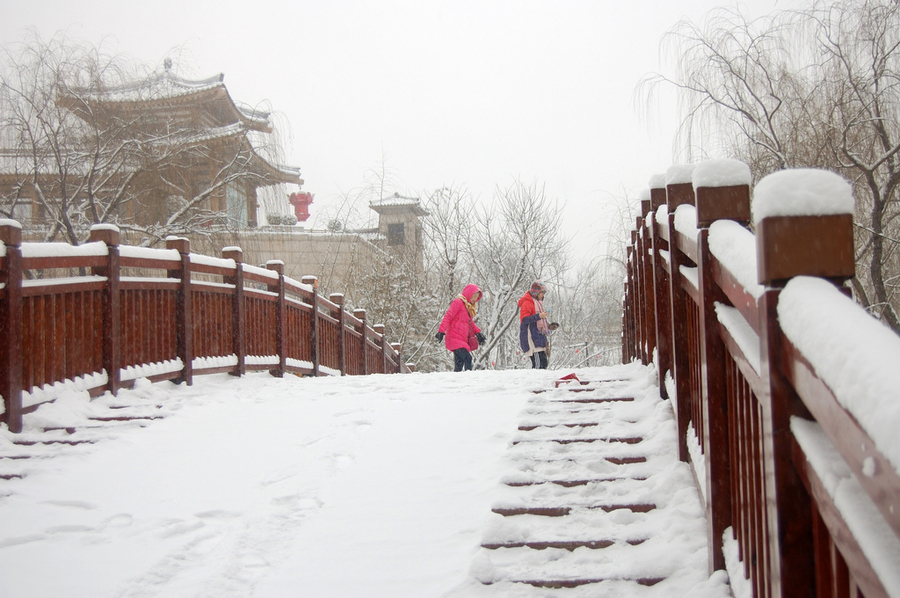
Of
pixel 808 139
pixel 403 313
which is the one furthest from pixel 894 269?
pixel 403 313

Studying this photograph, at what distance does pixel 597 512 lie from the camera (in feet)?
9.45

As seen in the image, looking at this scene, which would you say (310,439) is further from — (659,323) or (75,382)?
(659,323)

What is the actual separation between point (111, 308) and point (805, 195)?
211 inches

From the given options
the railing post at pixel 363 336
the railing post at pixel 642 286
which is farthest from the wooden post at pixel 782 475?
the railing post at pixel 363 336

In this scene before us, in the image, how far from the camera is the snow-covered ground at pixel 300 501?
2.57 metres

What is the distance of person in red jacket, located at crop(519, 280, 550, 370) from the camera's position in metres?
10.5

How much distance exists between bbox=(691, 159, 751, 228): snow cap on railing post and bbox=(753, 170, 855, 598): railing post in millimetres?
679

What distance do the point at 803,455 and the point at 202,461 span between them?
3.58m

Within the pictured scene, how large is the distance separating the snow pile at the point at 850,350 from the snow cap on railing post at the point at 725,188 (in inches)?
29.8

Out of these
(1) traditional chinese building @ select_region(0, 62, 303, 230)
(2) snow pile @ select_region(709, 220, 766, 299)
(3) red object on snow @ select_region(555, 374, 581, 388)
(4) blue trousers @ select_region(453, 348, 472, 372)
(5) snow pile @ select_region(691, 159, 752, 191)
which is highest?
(1) traditional chinese building @ select_region(0, 62, 303, 230)

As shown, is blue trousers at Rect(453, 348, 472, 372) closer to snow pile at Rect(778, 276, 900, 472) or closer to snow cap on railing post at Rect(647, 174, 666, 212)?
snow cap on railing post at Rect(647, 174, 666, 212)

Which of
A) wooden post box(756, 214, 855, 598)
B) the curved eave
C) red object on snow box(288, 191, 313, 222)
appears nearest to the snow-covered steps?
wooden post box(756, 214, 855, 598)

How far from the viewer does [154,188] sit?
41.2 ft

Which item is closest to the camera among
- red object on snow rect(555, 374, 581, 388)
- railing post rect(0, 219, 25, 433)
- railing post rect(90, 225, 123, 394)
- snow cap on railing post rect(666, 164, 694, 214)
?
snow cap on railing post rect(666, 164, 694, 214)
